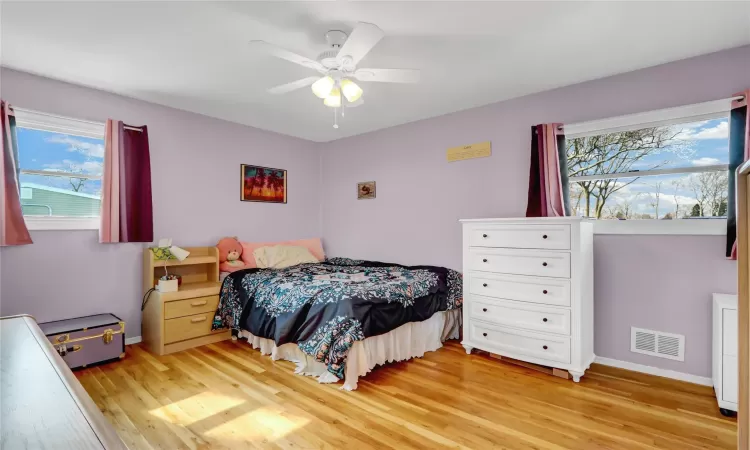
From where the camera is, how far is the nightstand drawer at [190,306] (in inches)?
124

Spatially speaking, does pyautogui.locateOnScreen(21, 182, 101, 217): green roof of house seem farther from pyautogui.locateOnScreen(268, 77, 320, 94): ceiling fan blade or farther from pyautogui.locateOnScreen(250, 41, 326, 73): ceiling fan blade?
pyautogui.locateOnScreen(250, 41, 326, 73): ceiling fan blade

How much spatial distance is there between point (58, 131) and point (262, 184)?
1.89 metres

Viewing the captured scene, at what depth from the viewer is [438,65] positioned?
2723 millimetres

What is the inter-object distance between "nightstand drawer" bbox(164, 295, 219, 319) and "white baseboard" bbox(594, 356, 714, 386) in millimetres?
3347

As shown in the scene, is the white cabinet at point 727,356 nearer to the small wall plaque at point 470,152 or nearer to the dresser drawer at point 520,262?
the dresser drawer at point 520,262

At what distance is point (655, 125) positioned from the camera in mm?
2773

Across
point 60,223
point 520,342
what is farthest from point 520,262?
point 60,223

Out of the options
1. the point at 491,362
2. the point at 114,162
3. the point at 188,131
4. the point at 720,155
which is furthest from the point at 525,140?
the point at 114,162

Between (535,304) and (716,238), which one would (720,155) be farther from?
(535,304)

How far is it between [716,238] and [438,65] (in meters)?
2.26

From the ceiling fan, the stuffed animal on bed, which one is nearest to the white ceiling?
the ceiling fan

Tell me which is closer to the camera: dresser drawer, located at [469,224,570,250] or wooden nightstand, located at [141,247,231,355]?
dresser drawer, located at [469,224,570,250]

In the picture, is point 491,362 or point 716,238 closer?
point 716,238

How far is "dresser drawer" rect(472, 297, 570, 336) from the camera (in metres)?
2.65
